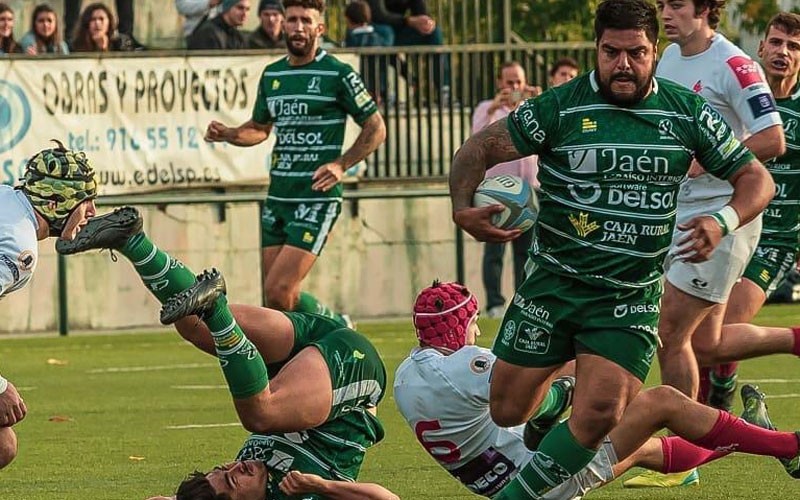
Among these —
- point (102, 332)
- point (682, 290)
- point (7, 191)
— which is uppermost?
point (7, 191)

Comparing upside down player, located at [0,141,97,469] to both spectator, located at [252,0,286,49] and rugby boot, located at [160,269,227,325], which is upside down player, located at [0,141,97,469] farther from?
spectator, located at [252,0,286,49]

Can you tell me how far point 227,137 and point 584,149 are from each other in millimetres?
6155

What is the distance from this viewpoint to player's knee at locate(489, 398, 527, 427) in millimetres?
7875

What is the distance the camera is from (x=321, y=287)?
64.7 ft

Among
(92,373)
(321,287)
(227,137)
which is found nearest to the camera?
(227,137)

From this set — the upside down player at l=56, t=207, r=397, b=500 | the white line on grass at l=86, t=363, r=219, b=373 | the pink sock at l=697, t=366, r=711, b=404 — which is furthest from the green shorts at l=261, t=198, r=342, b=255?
the upside down player at l=56, t=207, r=397, b=500

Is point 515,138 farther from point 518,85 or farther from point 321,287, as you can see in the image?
point 321,287

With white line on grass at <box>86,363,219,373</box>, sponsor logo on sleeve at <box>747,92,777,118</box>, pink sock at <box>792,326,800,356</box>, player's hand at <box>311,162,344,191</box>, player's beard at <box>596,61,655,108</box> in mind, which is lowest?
white line on grass at <box>86,363,219,373</box>

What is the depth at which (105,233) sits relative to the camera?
759 cm

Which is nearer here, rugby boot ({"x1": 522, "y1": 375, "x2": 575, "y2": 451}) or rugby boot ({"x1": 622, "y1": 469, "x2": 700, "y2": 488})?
rugby boot ({"x1": 522, "y1": 375, "x2": 575, "y2": 451})

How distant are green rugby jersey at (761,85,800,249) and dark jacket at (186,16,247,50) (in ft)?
32.3

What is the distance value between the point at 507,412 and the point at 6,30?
38.7 ft

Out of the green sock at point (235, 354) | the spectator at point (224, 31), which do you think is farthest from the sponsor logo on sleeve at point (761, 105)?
the spectator at point (224, 31)

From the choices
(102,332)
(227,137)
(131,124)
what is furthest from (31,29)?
(227,137)
